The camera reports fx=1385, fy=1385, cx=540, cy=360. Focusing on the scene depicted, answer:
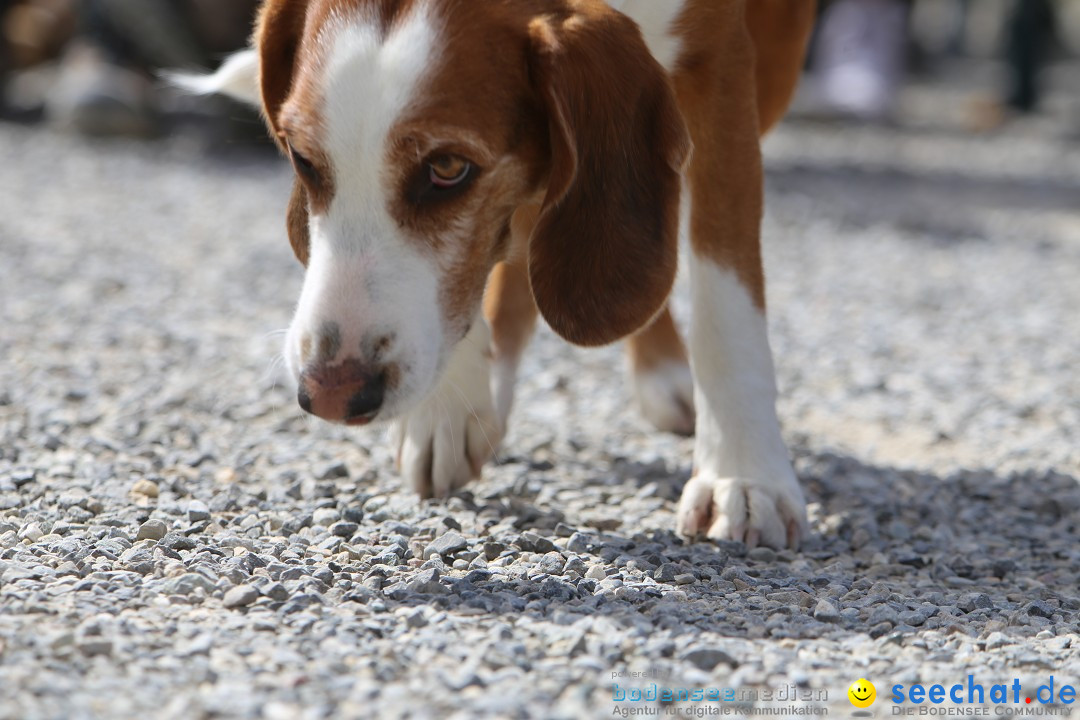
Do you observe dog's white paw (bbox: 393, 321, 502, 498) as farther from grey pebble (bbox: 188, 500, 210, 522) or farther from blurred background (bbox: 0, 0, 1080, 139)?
blurred background (bbox: 0, 0, 1080, 139)

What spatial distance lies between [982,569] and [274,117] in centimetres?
176

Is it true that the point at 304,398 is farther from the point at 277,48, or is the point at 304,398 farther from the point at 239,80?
the point at 239,80

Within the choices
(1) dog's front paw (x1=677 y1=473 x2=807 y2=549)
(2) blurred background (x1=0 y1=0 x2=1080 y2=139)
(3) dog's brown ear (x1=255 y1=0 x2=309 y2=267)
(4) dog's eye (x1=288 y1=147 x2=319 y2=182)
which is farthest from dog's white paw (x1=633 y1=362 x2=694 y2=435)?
(2) blurred background (x1=0 y1=0 x2=1080 y2=139)

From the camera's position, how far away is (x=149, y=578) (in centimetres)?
241

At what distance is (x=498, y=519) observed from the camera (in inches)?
120

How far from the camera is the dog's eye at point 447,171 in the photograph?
8.17 ft

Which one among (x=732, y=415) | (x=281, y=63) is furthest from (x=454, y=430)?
(x=281, y=63)

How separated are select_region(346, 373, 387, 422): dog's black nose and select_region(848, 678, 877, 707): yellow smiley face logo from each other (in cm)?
94

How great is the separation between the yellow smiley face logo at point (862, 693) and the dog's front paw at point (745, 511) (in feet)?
2.76

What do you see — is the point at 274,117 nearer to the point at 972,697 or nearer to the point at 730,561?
the point at 730,561

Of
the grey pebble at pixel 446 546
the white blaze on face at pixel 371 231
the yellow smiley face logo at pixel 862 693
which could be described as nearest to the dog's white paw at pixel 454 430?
the grey pebble at pixel 446 546

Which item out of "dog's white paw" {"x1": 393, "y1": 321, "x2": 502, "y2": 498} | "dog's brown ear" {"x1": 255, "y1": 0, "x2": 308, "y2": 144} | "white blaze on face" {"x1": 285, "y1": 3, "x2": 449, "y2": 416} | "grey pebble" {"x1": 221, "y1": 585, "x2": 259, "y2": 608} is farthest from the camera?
"dog's white paw" {"x1": 393, "y1": 321, "x2": 502, "y2": 498}

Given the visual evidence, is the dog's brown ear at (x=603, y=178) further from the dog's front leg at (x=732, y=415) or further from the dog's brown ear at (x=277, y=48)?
the dog's brown ear at (x=277, y=48)

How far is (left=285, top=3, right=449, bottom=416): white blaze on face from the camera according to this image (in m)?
2.43
